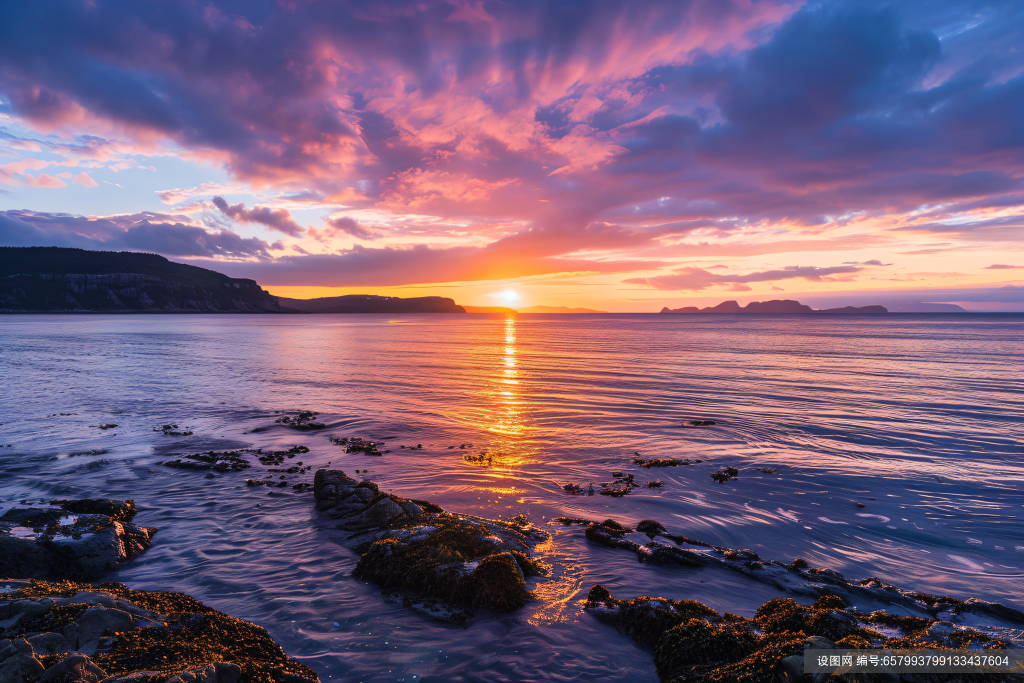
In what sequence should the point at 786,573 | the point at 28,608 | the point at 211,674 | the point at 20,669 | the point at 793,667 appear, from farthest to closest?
the point at 786,573 → the point at 28,608 → the point at 793,667 → the point at 211,674 → the point at 20,669

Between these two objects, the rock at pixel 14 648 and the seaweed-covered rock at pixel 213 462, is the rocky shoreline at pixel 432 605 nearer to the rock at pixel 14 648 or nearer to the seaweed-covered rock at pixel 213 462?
the rock at pixel 14 648

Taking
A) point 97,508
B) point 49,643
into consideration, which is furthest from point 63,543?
point 49,643

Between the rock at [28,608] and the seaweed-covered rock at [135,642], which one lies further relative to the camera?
the rock at [28,608]

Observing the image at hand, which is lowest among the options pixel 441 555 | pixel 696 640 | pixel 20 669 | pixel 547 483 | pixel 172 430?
pixel 172 430

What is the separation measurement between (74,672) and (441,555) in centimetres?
485

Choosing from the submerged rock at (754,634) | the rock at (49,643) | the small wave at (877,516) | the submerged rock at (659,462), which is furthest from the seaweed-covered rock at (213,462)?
the small wave at (877,516)

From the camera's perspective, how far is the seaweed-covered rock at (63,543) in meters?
7.20

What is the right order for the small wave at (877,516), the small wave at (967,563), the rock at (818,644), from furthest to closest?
the small wave at (877,516) → the small wave at (967,563) → the rock at (818,644)

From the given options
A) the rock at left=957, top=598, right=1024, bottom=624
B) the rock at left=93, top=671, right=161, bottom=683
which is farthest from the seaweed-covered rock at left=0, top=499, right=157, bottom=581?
Result: the rock at left=957, top=598, right=1024, bottom=624

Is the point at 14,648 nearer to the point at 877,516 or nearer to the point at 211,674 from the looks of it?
the point at 211,674

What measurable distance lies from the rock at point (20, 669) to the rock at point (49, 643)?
0.60 m

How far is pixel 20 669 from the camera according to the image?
3.73m

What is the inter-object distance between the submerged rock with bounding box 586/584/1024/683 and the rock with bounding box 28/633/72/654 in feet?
21.4

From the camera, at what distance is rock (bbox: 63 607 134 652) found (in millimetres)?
4633
